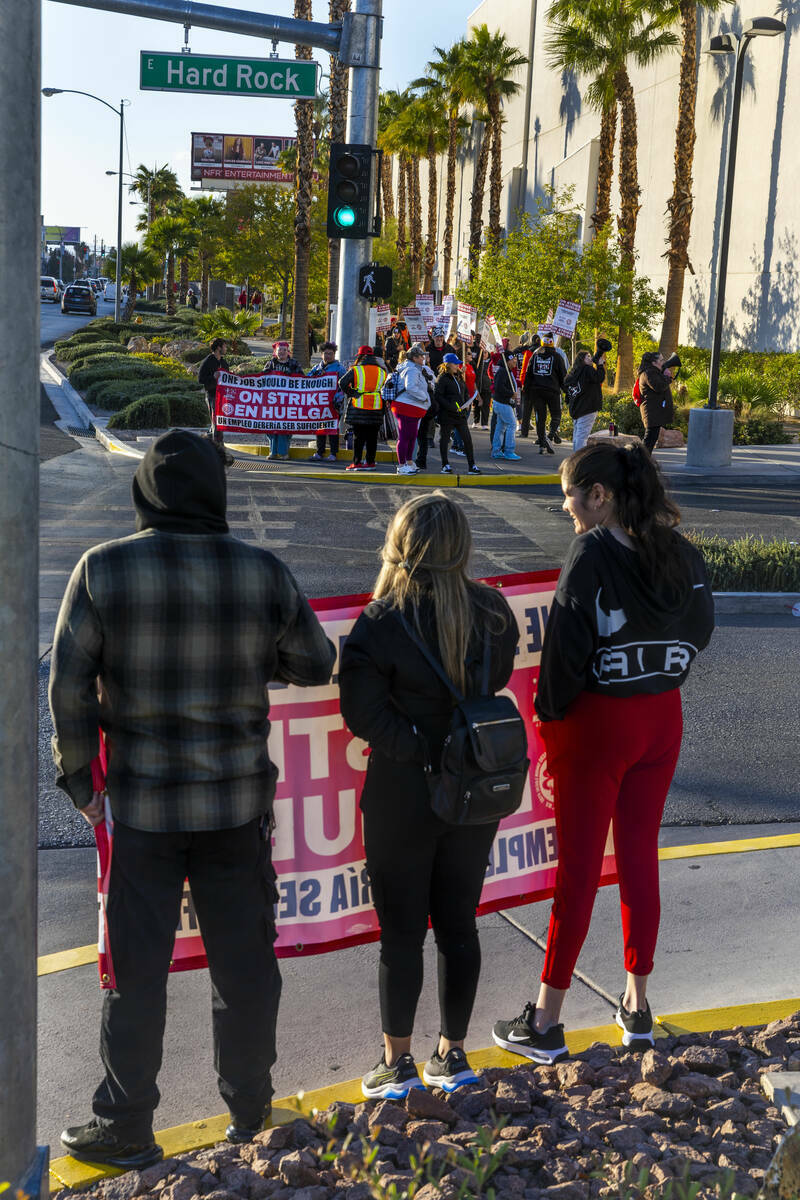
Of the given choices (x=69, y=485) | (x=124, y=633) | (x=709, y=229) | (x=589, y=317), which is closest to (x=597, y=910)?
(x=124, y=633)

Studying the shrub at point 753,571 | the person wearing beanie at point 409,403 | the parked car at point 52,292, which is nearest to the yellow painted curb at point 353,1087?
the shrub at point 753,571

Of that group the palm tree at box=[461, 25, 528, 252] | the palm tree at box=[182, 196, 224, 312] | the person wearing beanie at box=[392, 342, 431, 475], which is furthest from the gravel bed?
the palm tree at box=[182, 196, 224, 312]

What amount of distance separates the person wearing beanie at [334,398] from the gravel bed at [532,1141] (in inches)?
638

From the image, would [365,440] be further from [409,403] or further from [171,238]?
[171,238]

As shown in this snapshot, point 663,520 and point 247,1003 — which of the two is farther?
point 663,520

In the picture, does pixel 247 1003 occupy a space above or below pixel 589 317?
below

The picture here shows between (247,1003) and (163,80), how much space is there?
1437 centimetres

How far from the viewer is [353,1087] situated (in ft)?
11.7

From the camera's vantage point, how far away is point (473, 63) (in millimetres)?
50906

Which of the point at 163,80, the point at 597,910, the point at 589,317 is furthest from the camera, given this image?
the point at 589,317

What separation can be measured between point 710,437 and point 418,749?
680 inches

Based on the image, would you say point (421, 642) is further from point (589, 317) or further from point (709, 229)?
point (709, 229)

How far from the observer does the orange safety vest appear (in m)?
17.5

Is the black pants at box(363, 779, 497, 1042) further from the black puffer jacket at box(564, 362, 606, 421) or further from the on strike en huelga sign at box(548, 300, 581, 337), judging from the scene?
the on strike en huelga sign at box(548, 300, 581, 337)
